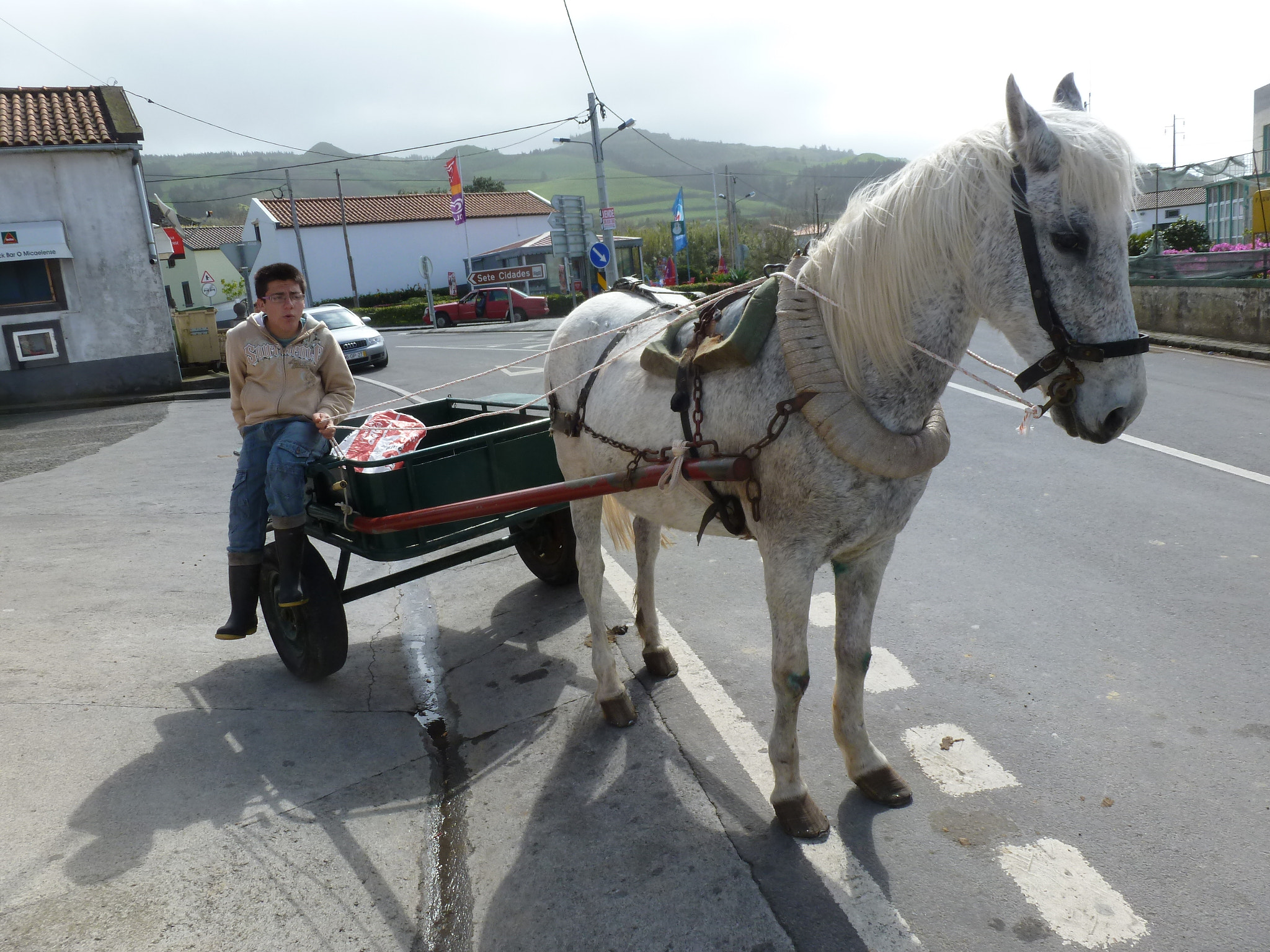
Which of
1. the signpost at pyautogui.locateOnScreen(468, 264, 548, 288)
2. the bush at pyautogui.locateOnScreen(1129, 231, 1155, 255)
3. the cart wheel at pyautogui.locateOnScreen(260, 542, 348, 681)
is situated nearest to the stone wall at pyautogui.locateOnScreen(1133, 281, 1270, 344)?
the bush at pyautogui.locateOnScreen(1129, 231, 1155, 255)

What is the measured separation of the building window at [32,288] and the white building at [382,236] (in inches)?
1568

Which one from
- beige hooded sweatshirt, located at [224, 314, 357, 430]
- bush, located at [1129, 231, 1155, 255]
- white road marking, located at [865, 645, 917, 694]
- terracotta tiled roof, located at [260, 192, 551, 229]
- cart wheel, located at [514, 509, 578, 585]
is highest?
terracotta tiled roof, located at [260, 192, 551, 229]

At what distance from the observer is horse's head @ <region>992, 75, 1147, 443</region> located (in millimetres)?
2162

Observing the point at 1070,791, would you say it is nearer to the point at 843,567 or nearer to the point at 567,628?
the point at 843,567

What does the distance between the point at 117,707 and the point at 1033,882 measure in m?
3.88

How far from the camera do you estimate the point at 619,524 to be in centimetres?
446

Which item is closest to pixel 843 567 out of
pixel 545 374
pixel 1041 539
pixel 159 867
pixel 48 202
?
pixel 545 374

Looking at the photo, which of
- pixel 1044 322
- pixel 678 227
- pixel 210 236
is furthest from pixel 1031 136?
pixel 210 236

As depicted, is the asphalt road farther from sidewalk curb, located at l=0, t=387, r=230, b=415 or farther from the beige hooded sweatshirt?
sidewalk curb, located at l=0, t=387, r=230, b=415

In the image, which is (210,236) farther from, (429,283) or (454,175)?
(429,283)

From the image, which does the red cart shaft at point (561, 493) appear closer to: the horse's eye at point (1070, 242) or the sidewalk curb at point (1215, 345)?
the horse's eye at point (1070, 242)

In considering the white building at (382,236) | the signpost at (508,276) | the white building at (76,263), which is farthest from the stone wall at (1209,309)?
the white building at (382,236)

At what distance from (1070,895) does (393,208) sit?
208ft

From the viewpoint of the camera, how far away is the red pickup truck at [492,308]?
3603cm
